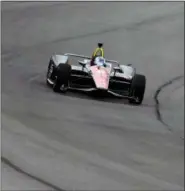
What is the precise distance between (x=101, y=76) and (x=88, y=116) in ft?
3.19

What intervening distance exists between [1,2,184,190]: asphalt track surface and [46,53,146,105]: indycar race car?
0.14 m

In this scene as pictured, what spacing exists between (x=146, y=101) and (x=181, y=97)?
2.25ft

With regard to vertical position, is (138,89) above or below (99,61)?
below

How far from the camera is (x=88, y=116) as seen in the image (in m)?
7.08

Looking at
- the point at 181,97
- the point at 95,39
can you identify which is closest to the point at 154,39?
the point at 95,39

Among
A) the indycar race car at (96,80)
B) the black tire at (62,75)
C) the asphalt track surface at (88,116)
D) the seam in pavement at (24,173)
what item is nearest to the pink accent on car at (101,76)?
the indycar race car at (96,80)

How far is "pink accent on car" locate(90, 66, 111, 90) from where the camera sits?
7.79m

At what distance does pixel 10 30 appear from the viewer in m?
11.9

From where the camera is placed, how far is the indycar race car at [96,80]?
7828 millimetres

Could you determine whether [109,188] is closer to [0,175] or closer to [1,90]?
[0,175]

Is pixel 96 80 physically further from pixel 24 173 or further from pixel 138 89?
pixel 24 173

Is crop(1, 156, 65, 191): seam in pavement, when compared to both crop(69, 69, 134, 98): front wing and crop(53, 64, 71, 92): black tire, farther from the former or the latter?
crop(69, 69, 134, 98): front wing

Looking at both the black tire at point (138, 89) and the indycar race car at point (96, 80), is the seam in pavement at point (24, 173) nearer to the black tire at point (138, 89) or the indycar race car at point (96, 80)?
the indycar race car at point (96, 80)

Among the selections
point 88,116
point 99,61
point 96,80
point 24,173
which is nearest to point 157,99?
point 99,61
